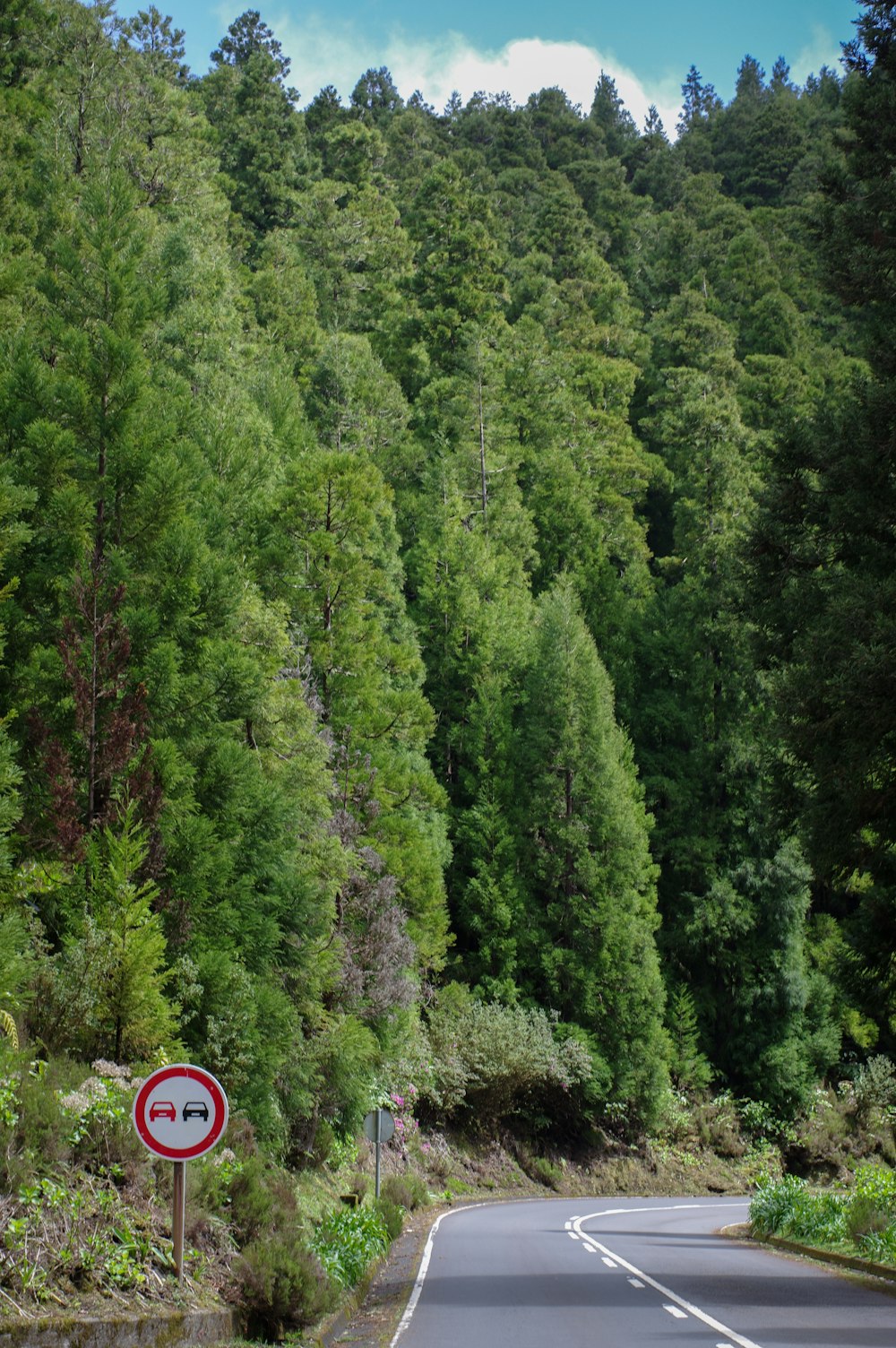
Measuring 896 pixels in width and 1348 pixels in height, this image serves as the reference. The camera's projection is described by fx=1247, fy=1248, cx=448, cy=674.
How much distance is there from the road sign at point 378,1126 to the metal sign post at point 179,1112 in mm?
13057

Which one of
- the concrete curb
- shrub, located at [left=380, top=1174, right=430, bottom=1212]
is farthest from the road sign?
the concrete curb

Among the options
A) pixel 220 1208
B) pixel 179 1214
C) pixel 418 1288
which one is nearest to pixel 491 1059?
pixel 418 1288

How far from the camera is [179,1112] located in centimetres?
822

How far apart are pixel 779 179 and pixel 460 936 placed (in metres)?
79.1

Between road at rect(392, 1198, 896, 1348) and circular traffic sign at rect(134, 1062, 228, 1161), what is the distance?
3041mm

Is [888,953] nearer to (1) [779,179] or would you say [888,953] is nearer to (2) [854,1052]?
(2) [854,1052]

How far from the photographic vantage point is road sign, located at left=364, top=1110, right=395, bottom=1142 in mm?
20594

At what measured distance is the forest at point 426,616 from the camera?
56.0ft

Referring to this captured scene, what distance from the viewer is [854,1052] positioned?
4781cm

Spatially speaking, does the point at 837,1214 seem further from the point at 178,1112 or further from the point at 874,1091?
the point at 874,1091

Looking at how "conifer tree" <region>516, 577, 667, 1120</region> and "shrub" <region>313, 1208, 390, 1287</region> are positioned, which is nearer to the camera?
"shrub" <region>313, 1208, 390, 1287</region>

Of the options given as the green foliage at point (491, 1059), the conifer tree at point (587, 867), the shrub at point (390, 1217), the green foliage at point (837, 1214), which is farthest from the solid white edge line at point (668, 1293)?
the conifer tree at point (587, 867)

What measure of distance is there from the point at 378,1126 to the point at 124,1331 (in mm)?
13392

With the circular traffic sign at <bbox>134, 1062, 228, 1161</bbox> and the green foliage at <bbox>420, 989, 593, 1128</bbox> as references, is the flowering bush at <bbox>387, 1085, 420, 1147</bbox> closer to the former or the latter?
the green foliage at <bbox>420, 989, 593, 1128</bbox>
